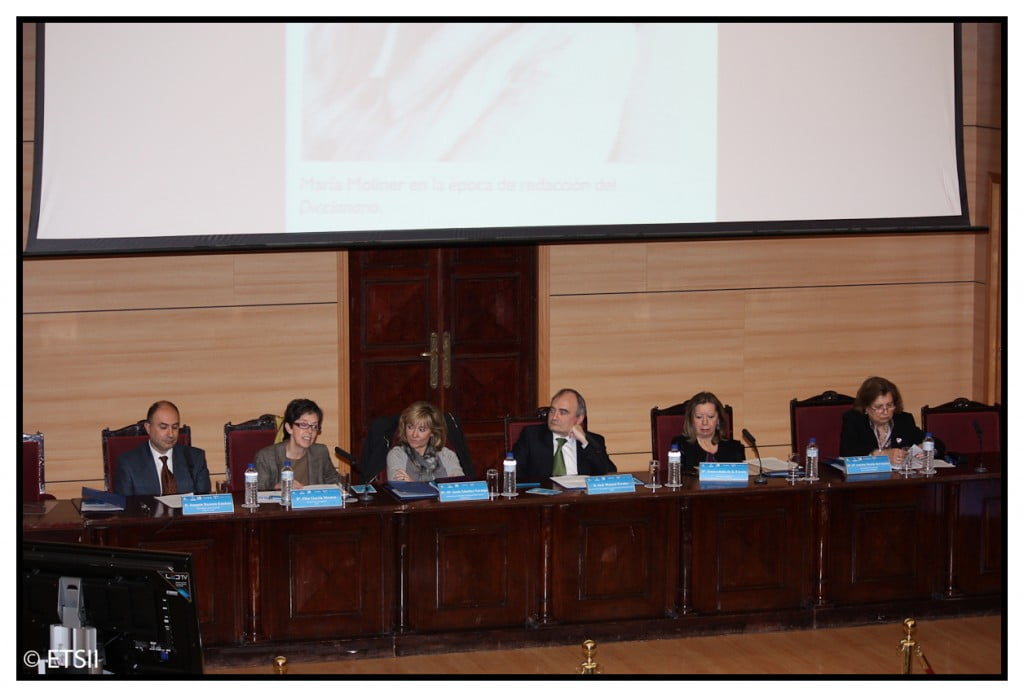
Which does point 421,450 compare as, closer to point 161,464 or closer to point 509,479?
point 509,479

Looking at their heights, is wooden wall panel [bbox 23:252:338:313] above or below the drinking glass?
above

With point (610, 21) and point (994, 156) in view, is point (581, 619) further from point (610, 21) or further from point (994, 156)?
point (994, 156)

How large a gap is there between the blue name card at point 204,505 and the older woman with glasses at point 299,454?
37 centimetres

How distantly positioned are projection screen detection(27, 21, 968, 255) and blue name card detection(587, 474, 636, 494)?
1.21 m

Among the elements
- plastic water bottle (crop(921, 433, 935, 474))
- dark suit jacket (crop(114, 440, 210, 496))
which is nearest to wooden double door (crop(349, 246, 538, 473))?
dark suit jacket (crop(114, 440, 210, 496))

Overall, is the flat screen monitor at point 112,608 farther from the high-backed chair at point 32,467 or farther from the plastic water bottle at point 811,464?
the plastic water bottle at point 811,464

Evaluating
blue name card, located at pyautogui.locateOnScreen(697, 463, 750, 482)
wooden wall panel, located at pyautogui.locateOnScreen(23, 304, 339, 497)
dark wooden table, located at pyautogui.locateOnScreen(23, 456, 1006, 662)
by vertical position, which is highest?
wooden wall panel, located at pyautogui.locateOnScreen(23, 304, 339, 497)

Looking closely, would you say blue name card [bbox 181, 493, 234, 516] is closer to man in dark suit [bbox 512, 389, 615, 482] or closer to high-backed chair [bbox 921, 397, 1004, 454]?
man in dark suit [bbox 512, 389, 615, 482]

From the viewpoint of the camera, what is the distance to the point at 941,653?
563cm

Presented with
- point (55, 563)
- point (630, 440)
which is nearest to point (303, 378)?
point (630, 440)

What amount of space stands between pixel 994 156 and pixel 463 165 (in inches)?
152

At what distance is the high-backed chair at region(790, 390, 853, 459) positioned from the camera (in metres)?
6.78

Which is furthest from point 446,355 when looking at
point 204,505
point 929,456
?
point 929,456

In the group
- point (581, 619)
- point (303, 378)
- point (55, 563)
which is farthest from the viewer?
point (303, 378)
